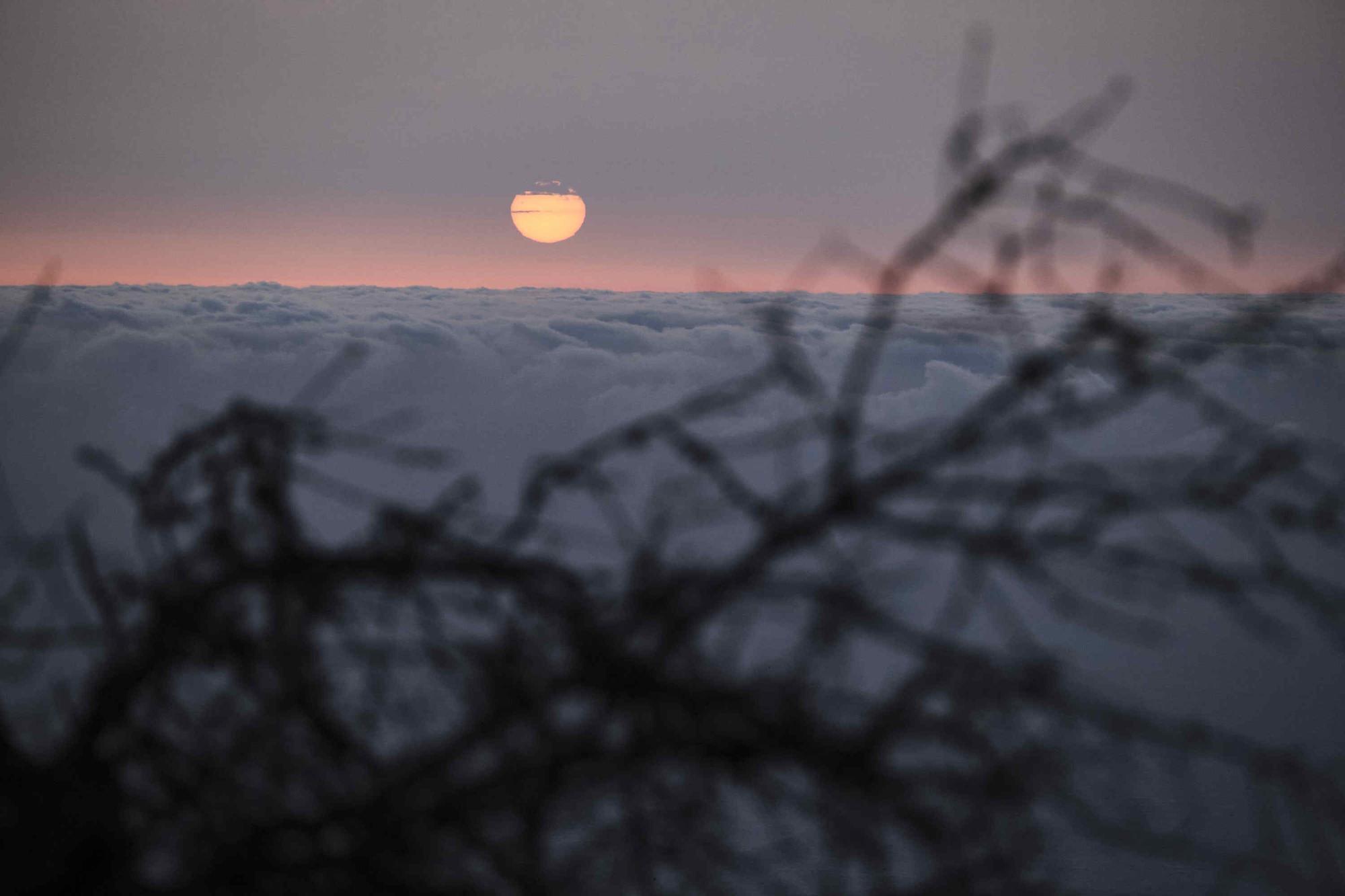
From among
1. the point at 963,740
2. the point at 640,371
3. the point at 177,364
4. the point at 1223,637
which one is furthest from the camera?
the point at 640,371

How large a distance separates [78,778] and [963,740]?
737 millimetres

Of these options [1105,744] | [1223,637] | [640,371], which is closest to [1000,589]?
A: [1105,744]

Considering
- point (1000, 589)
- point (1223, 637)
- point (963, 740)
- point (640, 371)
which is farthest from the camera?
point (640, 371)

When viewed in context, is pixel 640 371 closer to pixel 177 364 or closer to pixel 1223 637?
pixel 177 364

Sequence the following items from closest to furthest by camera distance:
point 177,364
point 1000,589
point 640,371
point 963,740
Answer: point 963,740 < point 1000,589 < point 177,364 < point 640,371

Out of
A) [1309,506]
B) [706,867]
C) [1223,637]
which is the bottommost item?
[1223,637]

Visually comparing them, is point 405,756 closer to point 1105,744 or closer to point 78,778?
point 78,778

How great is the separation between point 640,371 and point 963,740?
45.8m

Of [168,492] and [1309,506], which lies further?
[168,492]

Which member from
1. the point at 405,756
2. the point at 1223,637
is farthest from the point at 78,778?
the point at 1223,637

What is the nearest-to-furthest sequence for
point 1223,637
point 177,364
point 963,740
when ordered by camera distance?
point 963,740 < point 1223,637 < point 177,364

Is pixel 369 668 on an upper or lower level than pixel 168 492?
lower

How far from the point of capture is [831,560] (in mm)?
874

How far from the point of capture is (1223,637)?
20.4 m
